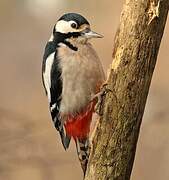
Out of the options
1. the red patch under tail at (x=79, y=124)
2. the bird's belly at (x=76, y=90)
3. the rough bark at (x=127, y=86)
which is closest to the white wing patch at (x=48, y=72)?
the bird's belly at (x=76, y=90)

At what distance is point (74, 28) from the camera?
421cm

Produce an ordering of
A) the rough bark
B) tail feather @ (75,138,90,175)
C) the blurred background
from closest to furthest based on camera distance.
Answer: the rough bark
tail feather @ (75,138,90,175)
the blurred background

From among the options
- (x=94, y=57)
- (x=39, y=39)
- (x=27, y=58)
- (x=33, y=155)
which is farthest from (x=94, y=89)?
(x=39, y=39)

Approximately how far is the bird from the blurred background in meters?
0.63

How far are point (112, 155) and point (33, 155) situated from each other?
2271 millimetres

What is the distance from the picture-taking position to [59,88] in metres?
4.34

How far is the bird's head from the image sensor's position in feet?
13.7

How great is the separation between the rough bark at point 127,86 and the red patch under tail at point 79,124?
957 mm

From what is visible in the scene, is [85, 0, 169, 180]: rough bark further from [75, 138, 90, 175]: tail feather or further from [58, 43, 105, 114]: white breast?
[58, 43, 105, 114]: white breast

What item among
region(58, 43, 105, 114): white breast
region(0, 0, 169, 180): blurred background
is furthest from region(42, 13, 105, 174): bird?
region(0, 0, 169, 180): blurred background

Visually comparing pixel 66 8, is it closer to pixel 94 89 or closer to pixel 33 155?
pixel 33 155

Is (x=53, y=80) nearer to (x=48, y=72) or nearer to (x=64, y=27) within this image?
(x=48, y=72)

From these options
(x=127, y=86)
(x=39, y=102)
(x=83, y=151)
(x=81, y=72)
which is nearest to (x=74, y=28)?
(x=81, y=72)

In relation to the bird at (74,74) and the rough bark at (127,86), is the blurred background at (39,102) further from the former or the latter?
the rough bark at (127,86)
